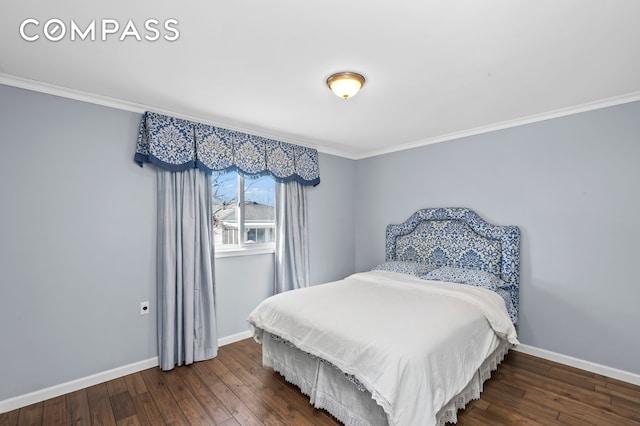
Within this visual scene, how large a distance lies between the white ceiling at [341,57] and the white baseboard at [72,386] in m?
2.41

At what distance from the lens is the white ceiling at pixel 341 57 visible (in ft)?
4.94

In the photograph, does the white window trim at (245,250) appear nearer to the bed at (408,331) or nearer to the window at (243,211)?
the window at (243,211)

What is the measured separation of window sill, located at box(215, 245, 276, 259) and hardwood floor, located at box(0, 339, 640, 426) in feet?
3.82

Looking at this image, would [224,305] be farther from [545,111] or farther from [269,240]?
[545,111]

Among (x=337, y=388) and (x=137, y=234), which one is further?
(x=137, y=234)

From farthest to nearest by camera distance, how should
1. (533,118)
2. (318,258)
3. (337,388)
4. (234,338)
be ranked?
(318,258) → (234,338) → (533,118) → (337,388)

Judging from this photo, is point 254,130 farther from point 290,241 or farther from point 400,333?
point 400,333

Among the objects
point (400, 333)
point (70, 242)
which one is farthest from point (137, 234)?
point (400, 333)

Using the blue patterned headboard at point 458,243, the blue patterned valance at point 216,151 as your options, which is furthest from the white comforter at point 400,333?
the blue patterned valance at point 216,151

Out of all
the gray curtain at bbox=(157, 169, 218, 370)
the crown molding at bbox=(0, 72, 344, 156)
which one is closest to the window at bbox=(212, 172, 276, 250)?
the gray curtain at bbox=(157, 169, 218, 370)

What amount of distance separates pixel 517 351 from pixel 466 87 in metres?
2.80

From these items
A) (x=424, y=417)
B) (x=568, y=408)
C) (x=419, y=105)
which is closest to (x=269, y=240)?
(x=419, y=105)

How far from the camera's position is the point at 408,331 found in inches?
76.0

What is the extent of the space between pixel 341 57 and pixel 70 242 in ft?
8.62
